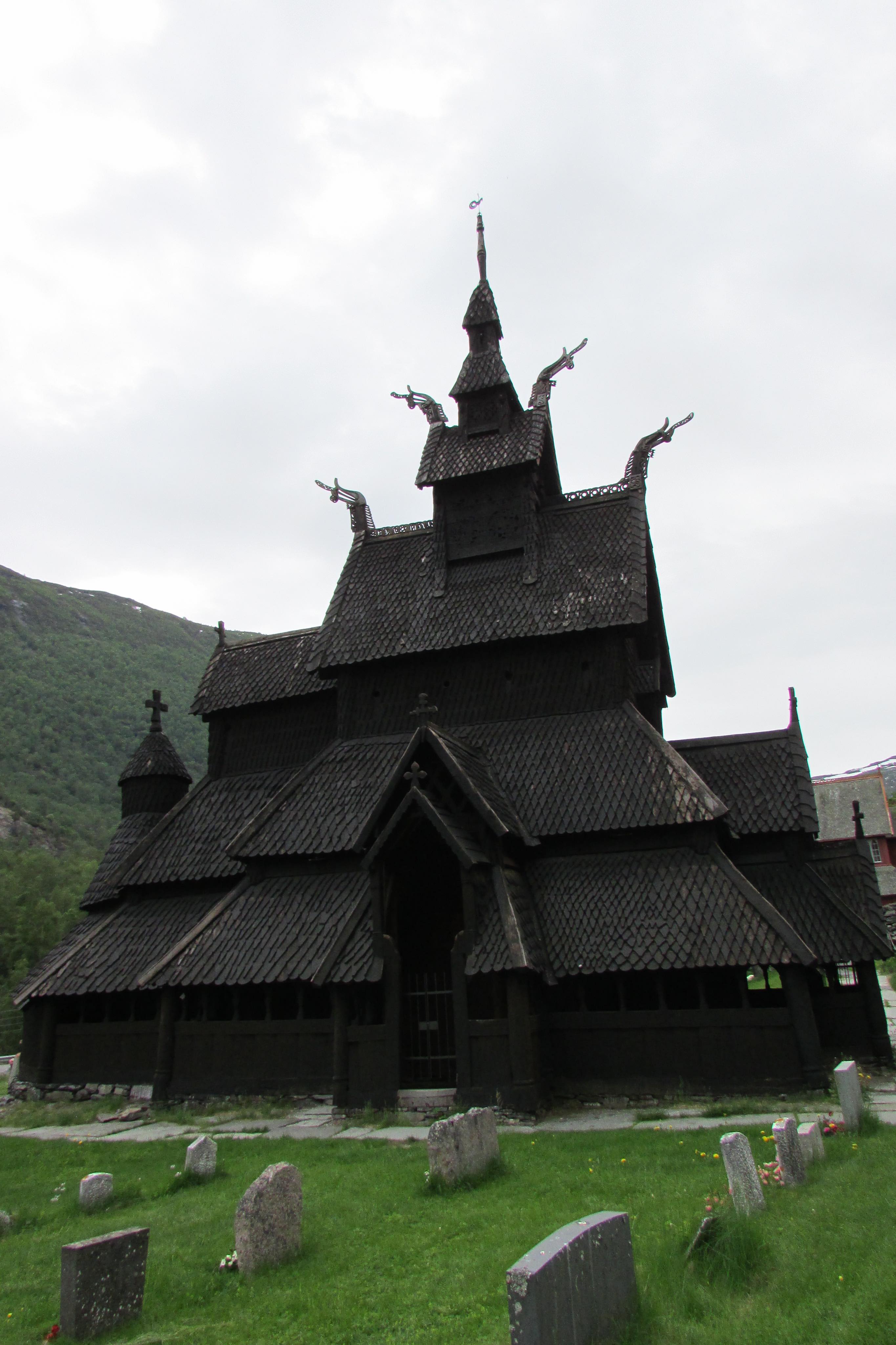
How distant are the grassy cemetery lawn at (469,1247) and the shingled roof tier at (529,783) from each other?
6.04 meters

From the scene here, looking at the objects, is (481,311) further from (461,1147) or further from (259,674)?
(461,1147)

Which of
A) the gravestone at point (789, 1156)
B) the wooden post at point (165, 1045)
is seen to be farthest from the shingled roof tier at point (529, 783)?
the gravestone at point (789, 1156)

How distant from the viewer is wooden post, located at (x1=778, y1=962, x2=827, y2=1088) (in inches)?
560

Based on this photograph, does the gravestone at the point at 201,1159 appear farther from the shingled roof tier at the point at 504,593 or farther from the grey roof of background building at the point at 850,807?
the grey roof of background building at the point at 850,807

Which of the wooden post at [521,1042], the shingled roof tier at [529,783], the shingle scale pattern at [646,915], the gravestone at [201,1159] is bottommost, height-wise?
the gravestone at [201,1159]

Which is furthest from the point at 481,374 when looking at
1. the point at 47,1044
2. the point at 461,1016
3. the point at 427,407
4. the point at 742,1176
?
the point at 742,1176

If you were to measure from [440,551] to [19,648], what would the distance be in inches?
4741

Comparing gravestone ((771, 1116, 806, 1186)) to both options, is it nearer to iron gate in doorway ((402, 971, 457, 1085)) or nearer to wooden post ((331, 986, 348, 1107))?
iron gate in doorway ((402, 971, 457, 1085))

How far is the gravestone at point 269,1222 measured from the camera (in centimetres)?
739

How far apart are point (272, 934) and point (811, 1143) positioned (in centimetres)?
1063

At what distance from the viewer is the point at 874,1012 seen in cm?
1606

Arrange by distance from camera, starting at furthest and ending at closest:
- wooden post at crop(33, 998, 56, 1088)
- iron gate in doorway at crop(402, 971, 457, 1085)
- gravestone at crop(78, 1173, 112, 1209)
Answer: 1. wooden post at crop(33, 998, 56, 1088)
2. iron gate in doorway at crop(402, 971, 457, 1085)
3. gravestone at crop(78, 1173, 112, 1209)

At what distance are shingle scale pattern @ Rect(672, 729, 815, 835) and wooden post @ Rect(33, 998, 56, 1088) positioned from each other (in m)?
14.2

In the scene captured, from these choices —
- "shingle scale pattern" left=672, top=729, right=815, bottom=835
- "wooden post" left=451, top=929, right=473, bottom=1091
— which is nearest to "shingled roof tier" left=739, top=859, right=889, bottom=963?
"shingle scale pattern" left=672, top=729, right=815, bottom=835
